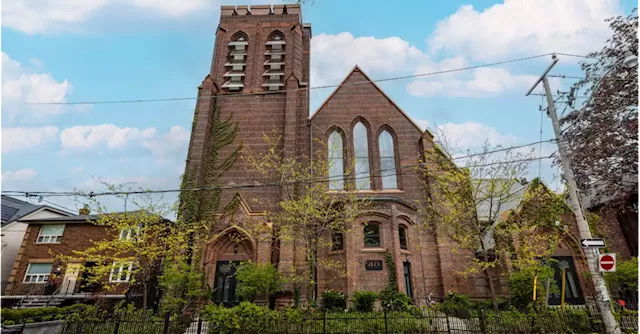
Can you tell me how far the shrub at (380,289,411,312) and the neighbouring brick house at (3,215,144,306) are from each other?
1538cm

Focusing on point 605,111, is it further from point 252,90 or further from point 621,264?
point 252,90

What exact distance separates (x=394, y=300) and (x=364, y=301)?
164 centimetres

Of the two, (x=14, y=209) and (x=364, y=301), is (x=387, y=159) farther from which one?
(x=14, y=209)

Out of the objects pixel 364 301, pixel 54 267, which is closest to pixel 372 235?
pixel 364 301

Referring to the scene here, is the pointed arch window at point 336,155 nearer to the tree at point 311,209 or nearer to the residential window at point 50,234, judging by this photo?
the tree at point 311,209

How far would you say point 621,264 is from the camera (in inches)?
691

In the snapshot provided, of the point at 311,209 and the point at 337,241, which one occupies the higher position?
the point at 311,209

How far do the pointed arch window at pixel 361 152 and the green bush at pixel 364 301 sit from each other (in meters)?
7.88

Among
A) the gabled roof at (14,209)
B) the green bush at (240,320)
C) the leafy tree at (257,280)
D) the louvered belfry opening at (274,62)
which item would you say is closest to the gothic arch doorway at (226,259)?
the leafy tree at (257,280)

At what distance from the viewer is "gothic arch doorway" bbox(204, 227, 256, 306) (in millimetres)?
20091

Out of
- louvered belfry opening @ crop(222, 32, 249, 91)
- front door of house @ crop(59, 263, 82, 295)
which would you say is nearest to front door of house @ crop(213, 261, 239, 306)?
front door of house @ crop(59, 263, 82, 295)

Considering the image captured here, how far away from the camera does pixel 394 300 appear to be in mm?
17844

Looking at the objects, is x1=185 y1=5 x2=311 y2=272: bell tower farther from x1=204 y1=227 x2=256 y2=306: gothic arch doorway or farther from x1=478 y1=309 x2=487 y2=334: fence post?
x1=478 y1=309 x2=487 y2=334: fence post

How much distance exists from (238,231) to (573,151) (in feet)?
66.0
